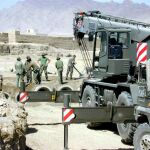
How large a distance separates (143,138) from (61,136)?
3.65m

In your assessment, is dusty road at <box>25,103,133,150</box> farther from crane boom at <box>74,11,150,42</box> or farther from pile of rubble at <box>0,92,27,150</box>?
crane boom at <box>74,11,150,42</box>

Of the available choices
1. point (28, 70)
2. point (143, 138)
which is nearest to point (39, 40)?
point (28, 70)

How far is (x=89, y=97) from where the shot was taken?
14.4 metres

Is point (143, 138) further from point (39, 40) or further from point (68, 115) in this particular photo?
point (39, 40)

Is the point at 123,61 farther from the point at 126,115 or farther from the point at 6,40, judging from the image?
the point at 6,40

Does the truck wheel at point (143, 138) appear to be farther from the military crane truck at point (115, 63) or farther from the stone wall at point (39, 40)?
the stone wall at point (39, 40)

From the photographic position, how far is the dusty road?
440 inches

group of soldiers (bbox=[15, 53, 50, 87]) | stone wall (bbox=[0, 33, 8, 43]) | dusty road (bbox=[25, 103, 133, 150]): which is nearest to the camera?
dusty road (bbox=[25, 103, 133, 150])

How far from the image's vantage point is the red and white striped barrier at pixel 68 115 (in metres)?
9.66

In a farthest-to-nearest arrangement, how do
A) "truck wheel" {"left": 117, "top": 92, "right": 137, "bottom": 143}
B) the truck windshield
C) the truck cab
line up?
the truck windshield < the truck cab < "truck wheel" {"left": 117, "top": 92, "right": 137, "bottom": 143}

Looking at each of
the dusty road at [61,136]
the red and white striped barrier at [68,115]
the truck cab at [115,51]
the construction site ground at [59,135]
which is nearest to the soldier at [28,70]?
the construction site ground at [59,135]

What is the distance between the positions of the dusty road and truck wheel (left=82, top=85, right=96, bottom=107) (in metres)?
0.72

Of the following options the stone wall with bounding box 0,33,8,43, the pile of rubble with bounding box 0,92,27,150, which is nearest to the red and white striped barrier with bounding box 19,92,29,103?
the pile of rubble with bounding box 0,92,27,150

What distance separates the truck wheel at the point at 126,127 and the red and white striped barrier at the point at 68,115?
2.07 metres
